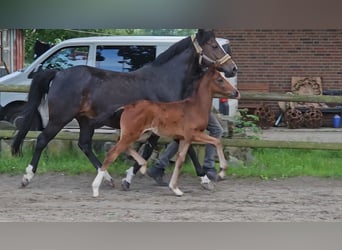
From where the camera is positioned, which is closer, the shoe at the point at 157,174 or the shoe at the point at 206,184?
the shoe at the point at 206,184

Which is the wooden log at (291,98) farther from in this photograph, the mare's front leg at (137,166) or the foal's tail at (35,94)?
the foal's tail at (35,94)

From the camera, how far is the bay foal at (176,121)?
5.58m

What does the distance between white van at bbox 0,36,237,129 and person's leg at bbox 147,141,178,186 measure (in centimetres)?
220

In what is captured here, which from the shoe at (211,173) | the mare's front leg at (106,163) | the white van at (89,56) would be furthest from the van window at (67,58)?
the mare's front leg at (106,163)

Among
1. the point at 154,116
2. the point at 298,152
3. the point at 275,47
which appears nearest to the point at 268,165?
the point at 298,152

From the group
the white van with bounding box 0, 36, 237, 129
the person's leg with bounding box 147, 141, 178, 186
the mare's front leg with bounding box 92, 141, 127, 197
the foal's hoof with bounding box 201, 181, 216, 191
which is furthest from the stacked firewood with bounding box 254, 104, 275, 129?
the mare's front leg with bounding box 92, 141, 127, 197

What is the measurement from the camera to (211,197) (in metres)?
5.73

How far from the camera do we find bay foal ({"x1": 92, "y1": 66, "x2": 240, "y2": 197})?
558 cm

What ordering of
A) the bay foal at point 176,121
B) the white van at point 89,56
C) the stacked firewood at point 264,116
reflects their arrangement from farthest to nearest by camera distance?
the stacked firewood at point 264,116
the white van at point 89,56
the bay foal at point 176,121

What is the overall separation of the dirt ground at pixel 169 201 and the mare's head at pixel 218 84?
949mm

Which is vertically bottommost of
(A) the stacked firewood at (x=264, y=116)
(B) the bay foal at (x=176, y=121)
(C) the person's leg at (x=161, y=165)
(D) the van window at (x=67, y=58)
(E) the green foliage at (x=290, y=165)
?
(A) the stacked firewood at (x=264, y=116)

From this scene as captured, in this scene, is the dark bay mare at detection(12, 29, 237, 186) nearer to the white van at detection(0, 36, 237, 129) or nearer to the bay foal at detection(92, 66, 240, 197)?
the bay foal at detection(92, 66, 240, 197)

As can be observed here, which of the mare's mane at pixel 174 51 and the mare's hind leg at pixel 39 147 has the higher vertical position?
the mare's mane at pixel 174 51

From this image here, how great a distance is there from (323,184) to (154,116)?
202 cm
